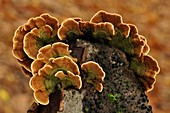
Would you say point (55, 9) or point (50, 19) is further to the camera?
point (55, 9)

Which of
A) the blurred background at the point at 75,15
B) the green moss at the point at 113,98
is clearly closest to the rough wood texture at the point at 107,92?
the green moss at the point at 113,98

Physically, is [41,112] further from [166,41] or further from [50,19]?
[166,41]

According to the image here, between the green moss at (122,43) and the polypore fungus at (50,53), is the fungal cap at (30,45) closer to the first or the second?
the polypore fungus at (50,53)

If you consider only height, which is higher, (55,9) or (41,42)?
(55,9)

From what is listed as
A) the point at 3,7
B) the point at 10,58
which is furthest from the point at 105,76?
the point at 3,7

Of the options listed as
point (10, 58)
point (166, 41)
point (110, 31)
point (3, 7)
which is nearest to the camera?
point (110, 31)

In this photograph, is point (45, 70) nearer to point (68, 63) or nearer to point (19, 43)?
point (68, 63)
